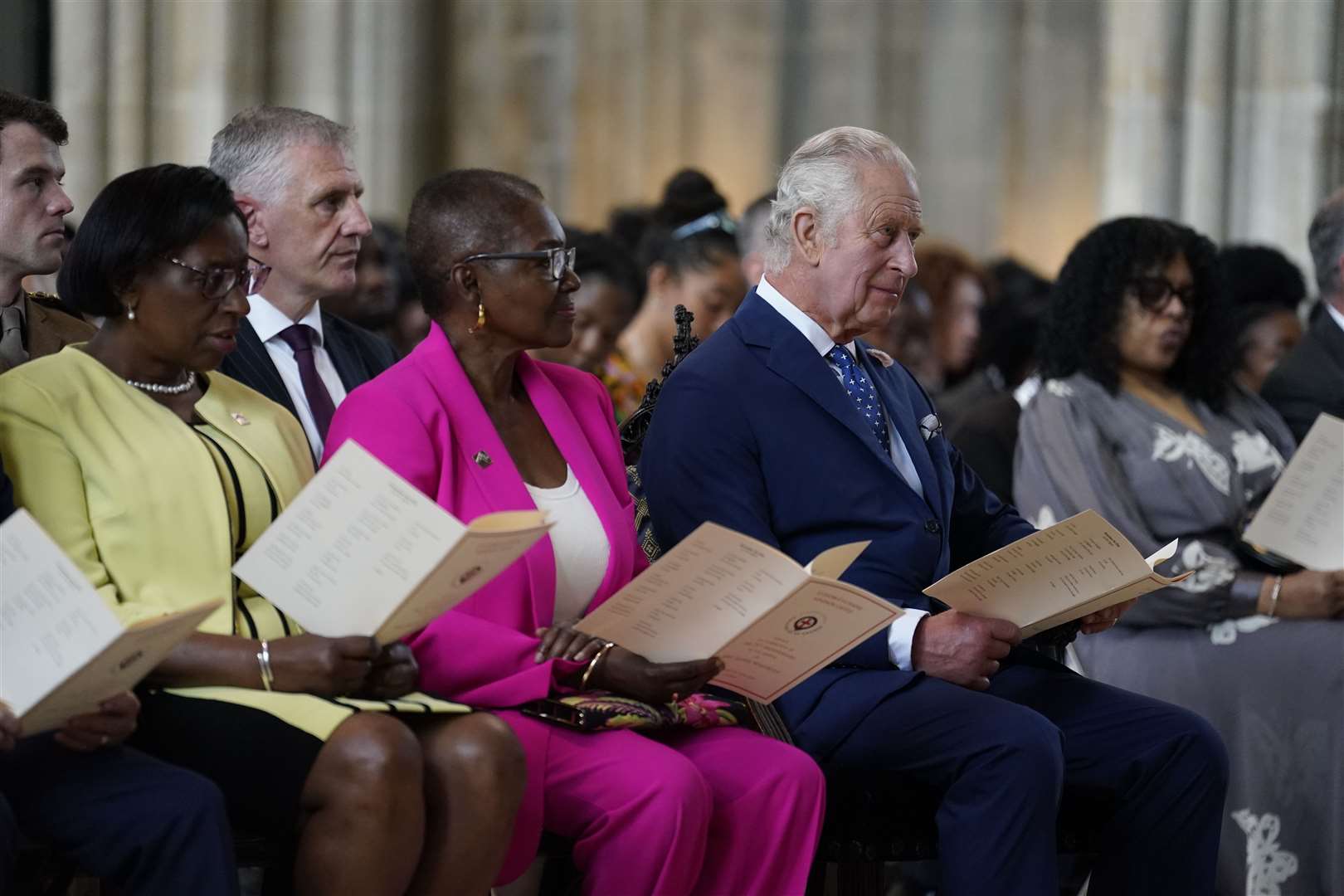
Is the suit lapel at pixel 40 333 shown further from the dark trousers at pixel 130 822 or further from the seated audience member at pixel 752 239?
the seated audience member at pixel 752 239

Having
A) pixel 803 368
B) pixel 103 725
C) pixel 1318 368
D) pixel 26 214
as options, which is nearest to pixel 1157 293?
pixel 1318 368

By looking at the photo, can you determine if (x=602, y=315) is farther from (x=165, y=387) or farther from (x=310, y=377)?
(x=165, y=387)

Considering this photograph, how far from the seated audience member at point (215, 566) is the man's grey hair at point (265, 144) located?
94cm

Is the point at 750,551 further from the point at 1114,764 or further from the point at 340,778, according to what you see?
the point at 1114,764

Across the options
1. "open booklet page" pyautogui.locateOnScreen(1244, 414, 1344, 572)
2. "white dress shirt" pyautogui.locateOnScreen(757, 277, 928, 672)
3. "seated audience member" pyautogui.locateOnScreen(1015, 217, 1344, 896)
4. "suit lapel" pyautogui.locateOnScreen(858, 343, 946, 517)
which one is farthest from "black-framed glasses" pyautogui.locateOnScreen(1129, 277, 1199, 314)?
"white dress shirt" pyautogui.locateOnScreen(757, 277, 928, 672)

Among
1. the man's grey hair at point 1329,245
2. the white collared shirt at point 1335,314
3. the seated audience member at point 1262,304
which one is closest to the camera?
the white collared shirt at point 1335,314

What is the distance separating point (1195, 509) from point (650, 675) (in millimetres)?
2067

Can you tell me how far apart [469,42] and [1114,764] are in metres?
6.85

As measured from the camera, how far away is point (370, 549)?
3016 millimetres

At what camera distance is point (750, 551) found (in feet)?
10.4

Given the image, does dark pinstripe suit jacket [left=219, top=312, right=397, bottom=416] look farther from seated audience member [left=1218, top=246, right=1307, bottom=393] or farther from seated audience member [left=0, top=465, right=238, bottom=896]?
seated audience member [left=1218, top=246, right=1307, bottom=393]

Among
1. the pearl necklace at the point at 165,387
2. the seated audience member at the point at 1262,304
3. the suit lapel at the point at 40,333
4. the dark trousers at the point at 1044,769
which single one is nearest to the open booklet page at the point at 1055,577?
the dark trousers at the point at 1044,769

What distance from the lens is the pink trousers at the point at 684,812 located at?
11.1 ft

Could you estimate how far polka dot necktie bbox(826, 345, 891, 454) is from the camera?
13.5 feet
